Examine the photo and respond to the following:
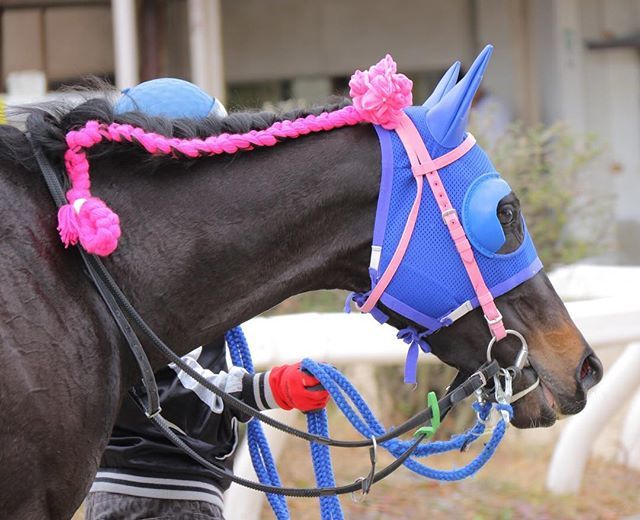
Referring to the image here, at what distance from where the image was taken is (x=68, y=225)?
2.22 metres

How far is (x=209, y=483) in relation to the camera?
2.86m

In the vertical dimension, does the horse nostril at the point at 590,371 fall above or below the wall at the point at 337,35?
below

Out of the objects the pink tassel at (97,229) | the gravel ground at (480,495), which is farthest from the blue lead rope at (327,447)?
the gravel ground at (480,495)

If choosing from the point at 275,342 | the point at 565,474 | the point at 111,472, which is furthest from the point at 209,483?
the point at 565,474

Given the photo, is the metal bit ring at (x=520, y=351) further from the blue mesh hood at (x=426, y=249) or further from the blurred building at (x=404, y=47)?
the blurred building at (x=404, y=47)

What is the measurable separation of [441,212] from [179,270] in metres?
0.62

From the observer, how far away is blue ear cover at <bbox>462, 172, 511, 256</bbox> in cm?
246

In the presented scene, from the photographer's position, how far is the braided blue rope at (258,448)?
9.62 ft

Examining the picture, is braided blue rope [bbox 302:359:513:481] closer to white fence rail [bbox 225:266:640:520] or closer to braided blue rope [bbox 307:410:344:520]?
braided blue rope [bbox 307:410:344:520]

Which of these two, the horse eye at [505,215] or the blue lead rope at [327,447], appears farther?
the blue lead rope at [327,447]

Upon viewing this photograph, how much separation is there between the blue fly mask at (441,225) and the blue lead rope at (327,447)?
1.03 feet

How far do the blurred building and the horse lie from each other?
8.62 m

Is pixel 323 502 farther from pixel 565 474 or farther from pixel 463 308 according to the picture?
pixel 565 474

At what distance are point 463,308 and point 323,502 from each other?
28.7 inches
